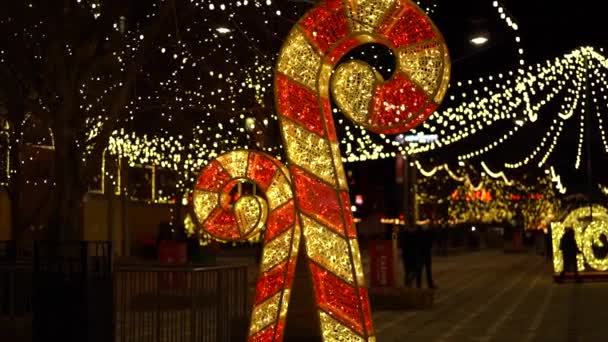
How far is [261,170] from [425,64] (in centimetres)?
252

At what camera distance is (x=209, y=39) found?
2138cm

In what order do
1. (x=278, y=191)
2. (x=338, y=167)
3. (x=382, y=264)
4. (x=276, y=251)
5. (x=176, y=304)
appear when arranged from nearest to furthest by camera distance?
(x=338, y=167) < (x=276, y=251) < (x=278, y=191) < (x=176, y=304) < (x=382, y=264)

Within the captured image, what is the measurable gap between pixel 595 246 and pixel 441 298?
7.88 metres

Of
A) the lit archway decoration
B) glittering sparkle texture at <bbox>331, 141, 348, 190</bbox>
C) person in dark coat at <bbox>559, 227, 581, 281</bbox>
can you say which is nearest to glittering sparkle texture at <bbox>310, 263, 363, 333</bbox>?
glittering sparkle texture at <bbox>331, 141, 348, 190</bbox>

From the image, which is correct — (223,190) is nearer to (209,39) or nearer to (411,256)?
(209,39)

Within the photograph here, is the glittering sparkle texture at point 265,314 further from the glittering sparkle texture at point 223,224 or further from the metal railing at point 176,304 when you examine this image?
the metal railing at point 176,304

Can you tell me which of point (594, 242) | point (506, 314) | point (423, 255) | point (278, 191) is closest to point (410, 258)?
point (423, 255)

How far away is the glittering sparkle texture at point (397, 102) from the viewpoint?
35.2 feet

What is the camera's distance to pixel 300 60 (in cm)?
1155

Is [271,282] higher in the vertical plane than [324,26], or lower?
lower

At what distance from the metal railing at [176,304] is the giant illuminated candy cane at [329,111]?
12.2ft

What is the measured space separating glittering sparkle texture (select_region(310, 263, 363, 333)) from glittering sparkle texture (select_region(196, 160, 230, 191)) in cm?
198

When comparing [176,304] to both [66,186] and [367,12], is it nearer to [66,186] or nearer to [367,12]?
[66,186]

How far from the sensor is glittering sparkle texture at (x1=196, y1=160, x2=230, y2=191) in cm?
1288
